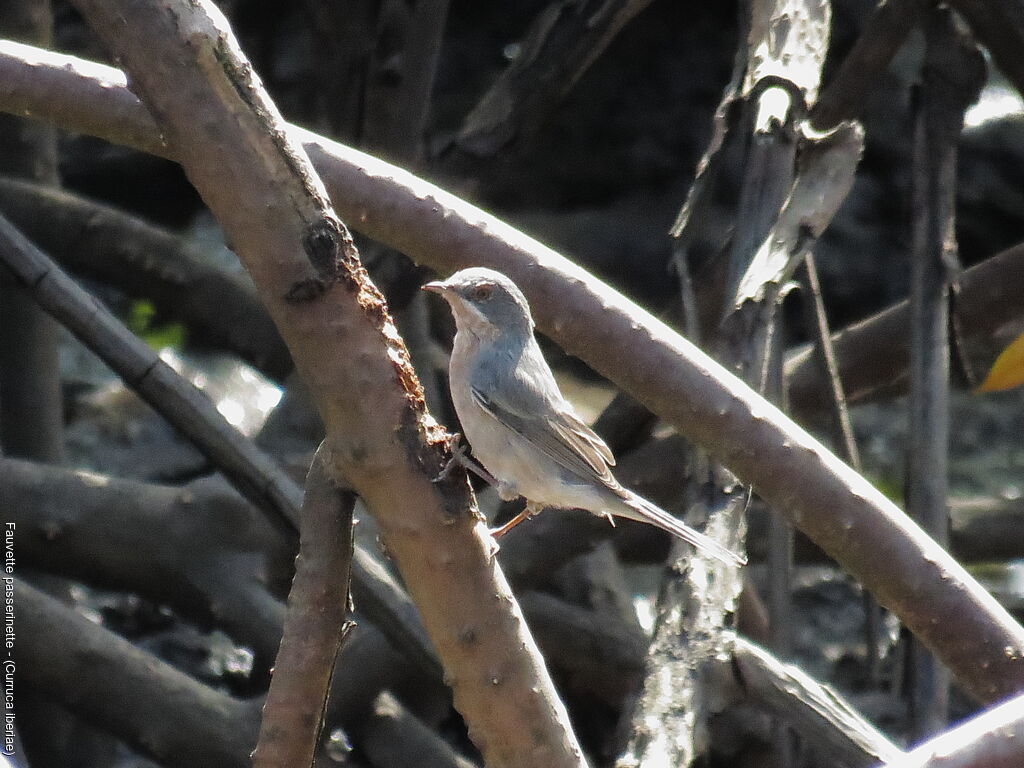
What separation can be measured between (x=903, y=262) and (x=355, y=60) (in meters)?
5.63

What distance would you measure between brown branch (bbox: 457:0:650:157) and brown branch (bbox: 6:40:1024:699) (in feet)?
6.51

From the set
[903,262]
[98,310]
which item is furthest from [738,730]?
[903,262]

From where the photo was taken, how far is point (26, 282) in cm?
464

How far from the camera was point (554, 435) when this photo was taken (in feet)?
12.9

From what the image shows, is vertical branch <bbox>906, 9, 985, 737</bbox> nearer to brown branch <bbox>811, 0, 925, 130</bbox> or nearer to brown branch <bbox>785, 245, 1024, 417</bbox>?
brown branch <bbox>811, 0, 925, 130</bbox>

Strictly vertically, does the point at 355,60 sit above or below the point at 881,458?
below

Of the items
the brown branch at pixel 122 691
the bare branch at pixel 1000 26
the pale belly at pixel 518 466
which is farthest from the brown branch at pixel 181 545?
the bare branch at pixel 1000 26

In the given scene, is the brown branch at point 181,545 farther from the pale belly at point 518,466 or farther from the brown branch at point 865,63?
the brown branch at point 865,63

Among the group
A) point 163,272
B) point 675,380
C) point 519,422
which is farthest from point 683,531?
point 163,272

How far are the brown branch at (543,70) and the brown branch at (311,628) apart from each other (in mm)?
3113

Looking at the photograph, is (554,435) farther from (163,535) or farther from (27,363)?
(27,363)

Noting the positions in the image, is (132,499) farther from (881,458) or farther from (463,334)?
(881,458)

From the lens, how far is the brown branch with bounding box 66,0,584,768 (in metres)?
2.18

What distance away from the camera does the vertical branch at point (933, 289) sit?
4.49 meters
